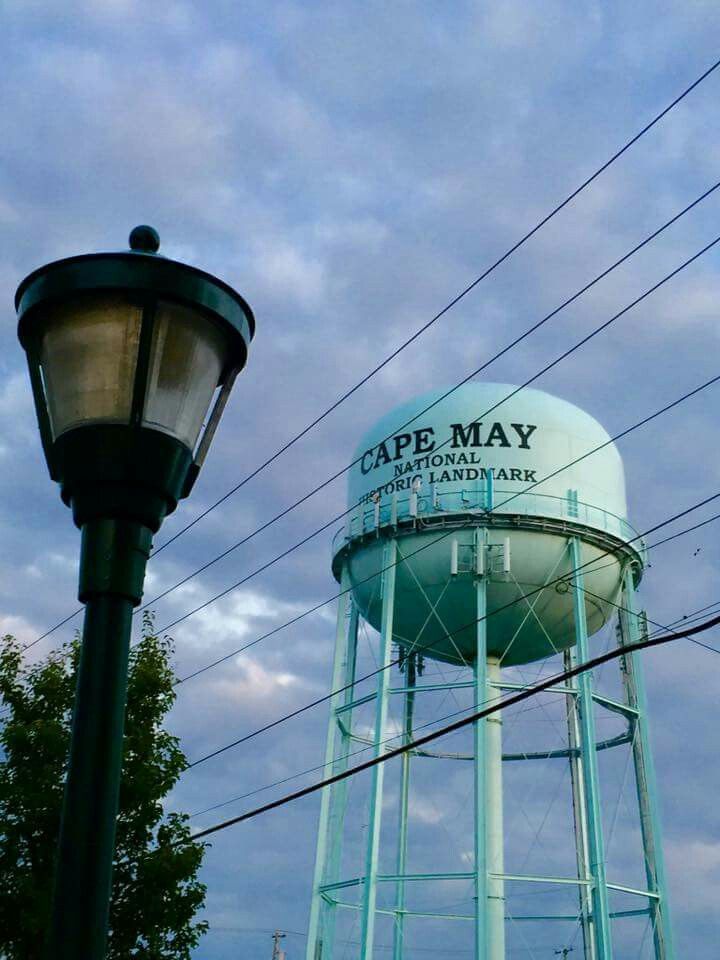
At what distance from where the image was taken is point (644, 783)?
27344 millimetres

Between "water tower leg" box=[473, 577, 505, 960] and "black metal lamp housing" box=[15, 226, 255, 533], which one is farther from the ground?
"water tower leg" box=[473, 577, 505, 960]

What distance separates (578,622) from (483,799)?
14.0 ft

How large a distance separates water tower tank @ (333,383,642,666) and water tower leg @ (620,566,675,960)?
29.1 inches

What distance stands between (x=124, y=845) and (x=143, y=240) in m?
12.2

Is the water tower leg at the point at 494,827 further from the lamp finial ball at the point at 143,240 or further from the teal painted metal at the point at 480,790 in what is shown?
the lamp finial ball at the point at 143,240

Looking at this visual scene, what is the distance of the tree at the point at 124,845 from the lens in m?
14.6

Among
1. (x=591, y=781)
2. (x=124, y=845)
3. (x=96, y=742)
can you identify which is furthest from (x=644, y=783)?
(x=96, y=742)

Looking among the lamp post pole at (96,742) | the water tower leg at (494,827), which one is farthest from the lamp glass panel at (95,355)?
the water tower leg at (494,827)

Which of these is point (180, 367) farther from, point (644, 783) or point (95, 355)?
point (644, 783)

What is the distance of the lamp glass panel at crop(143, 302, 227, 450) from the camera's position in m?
4.07

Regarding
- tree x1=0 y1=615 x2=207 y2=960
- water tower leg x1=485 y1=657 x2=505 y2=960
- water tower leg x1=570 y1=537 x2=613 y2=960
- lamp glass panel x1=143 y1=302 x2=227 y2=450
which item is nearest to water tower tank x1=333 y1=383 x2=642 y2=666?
water tower leg x1=570 y1=537 x2=613 y2=960

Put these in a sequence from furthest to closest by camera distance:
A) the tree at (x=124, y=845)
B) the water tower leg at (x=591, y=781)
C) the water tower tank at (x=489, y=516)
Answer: the water tower tank at (x=489, y=516) < the water tower leg at (x=591, y=781) < the tree at (x=124, y=845)

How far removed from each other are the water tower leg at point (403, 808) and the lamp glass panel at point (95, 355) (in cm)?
2465

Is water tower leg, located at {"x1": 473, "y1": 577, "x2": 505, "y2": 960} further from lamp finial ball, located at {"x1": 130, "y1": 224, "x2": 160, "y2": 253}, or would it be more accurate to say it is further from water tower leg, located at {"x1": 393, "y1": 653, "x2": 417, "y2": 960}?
lamp finial ball, located at {"x1": 130, "y1": 224, "x2": 160, "y2": 253}
